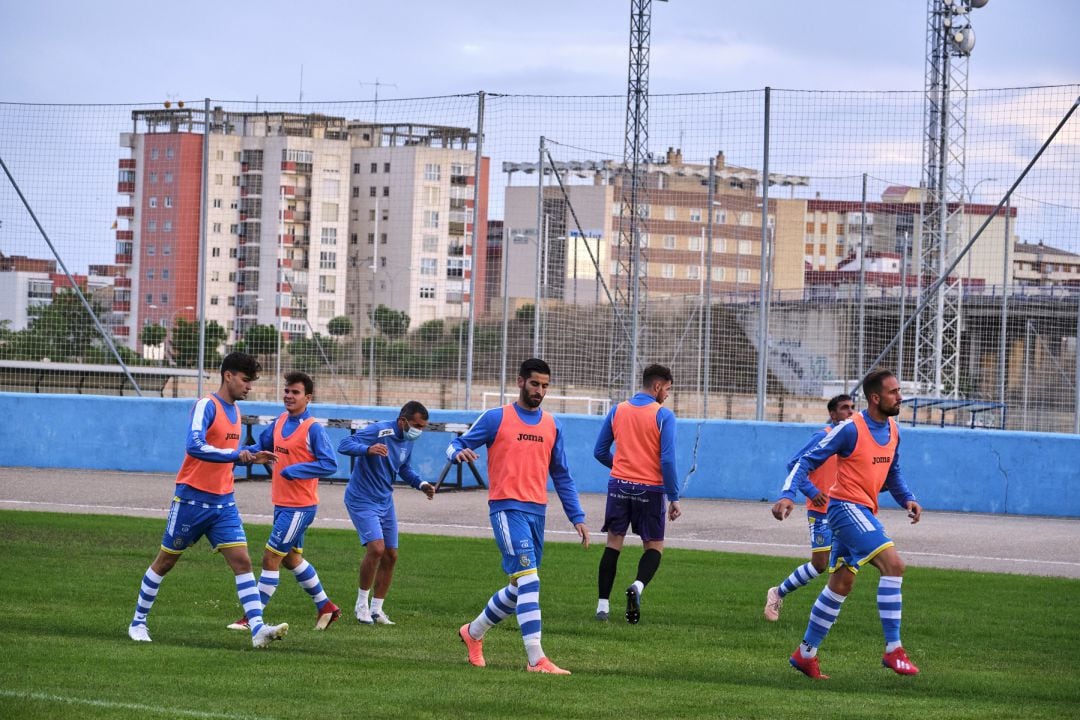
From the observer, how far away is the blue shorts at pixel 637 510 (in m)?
11.6

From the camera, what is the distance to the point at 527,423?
29.9 feet

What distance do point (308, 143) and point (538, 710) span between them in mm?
35264

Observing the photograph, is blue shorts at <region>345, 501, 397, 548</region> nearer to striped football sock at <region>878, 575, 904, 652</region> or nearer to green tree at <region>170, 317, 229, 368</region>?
striped football sock at <region>878, 575, 904, 652</region>

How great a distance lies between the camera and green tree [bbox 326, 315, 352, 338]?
24609mm

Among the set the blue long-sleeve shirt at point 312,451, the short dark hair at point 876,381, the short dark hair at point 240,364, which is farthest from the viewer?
the blue long-sleeve shirt at point 312,451

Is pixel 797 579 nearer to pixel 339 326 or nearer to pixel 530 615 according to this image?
pixel 530 615

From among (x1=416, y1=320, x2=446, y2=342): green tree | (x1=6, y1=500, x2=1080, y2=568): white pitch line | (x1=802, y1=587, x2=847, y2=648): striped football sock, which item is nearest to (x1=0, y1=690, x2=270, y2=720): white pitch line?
(x1=802, y1=587, x2=847, y2=648): striped football sock

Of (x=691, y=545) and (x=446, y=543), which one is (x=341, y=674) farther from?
(x=691, y=545)

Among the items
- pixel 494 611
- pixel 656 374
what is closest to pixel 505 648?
A: pixel 494 611

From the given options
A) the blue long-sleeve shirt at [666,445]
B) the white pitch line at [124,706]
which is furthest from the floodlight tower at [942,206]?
the white pitch line at [124,706]

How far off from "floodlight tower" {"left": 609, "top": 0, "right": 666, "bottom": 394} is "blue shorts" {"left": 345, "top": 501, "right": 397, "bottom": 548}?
1171cm

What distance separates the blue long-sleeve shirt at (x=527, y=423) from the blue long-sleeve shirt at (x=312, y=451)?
1.38 meters

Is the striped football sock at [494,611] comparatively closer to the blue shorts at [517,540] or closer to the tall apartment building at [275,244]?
the blue shorts at [517,540]

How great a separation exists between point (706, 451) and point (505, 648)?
12.7 metres
